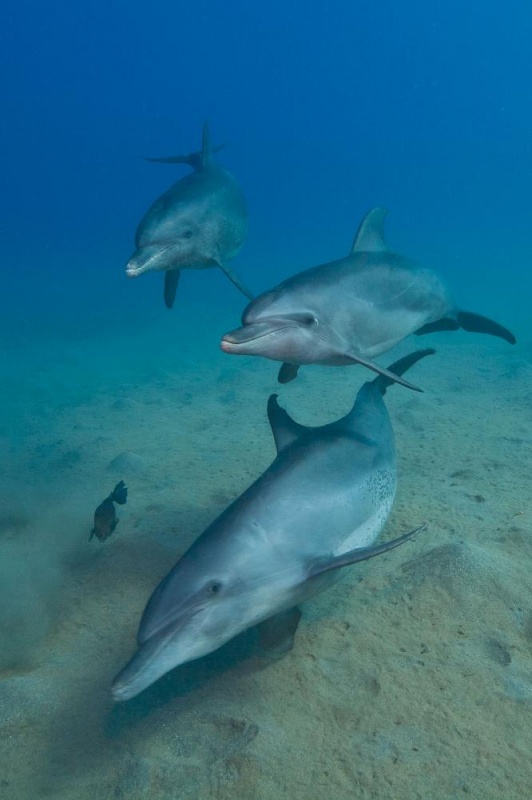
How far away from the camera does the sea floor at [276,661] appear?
354 cm

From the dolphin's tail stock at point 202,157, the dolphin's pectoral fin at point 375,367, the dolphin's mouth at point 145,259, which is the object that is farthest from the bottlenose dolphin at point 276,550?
the dolphin's tail stock at point 202,157

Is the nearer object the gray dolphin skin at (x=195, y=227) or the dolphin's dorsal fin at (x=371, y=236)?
the gray dolphin skin at (x=195, y=227)

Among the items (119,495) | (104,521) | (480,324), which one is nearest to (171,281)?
(119,495)

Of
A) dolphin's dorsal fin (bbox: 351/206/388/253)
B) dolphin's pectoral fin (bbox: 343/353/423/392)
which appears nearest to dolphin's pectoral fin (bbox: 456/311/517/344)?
dolphin's dorsal fin (bbox: 351/206/388/253)

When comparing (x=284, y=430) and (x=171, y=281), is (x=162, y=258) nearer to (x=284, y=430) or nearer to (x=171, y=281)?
(x=171, y=281)

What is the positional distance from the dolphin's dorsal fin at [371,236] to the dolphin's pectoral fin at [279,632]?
149 inches

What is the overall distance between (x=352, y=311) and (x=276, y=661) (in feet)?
9.91

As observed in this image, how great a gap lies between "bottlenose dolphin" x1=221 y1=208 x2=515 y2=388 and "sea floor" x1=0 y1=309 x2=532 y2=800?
1.88 metres

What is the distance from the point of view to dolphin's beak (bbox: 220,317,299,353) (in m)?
4.23

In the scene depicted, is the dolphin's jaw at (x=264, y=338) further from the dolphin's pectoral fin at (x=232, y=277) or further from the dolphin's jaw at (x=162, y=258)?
the dolphin's pectoral fin at (x=232, y=277)

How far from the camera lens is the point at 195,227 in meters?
6.54

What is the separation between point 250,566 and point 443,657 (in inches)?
71.2

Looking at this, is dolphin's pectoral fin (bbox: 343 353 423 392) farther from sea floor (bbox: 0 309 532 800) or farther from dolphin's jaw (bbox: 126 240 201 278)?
dolphin's jaw (bbox: 126 240 201 278)

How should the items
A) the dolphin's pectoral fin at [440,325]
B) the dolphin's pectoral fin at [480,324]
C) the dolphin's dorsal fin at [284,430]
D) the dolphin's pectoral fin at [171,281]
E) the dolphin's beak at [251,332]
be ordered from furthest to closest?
1. the dolphin's pectoral fin at [171,281]
2. the dolphin's pectoral fin at [480,324]
3. the dolphin's pectoral fin at [440,325]
4. the dolphin's dorsal fin at [284,430]
5. the dolphin's beak at [251,332]
